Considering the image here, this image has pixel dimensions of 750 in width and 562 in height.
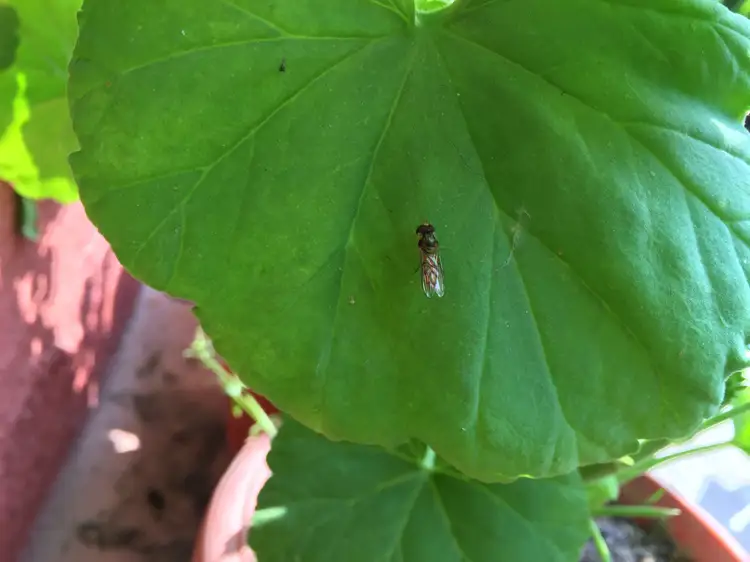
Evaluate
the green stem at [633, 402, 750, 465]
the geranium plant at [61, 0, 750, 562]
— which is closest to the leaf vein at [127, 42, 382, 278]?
the geranium plant at [61, 0, 750, 562]

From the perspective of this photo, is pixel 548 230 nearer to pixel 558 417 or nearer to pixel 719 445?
pixel 558 417

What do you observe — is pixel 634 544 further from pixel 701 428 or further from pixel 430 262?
pixel 430 262

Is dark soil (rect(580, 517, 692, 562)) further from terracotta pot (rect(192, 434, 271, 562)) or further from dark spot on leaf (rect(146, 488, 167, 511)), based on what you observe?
dark spot on leaf (rect(146, 488, 167, 511))

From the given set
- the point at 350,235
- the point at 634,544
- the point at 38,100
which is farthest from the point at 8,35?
the point at 634,544

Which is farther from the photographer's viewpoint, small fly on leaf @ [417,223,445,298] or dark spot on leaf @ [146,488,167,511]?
dark spot on leaf @ [146,488,167,511]

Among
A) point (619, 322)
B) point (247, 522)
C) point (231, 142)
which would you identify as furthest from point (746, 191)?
point (247, 522)

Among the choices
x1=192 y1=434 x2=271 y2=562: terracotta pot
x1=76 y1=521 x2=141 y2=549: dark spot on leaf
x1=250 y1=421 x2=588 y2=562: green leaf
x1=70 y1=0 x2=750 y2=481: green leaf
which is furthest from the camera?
x1=76 y1=521 x2=141 y2=549: dark spot on leaf

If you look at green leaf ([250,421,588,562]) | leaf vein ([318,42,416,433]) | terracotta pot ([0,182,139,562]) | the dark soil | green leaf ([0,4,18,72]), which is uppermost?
leaf vein ([318,42,416,433])
